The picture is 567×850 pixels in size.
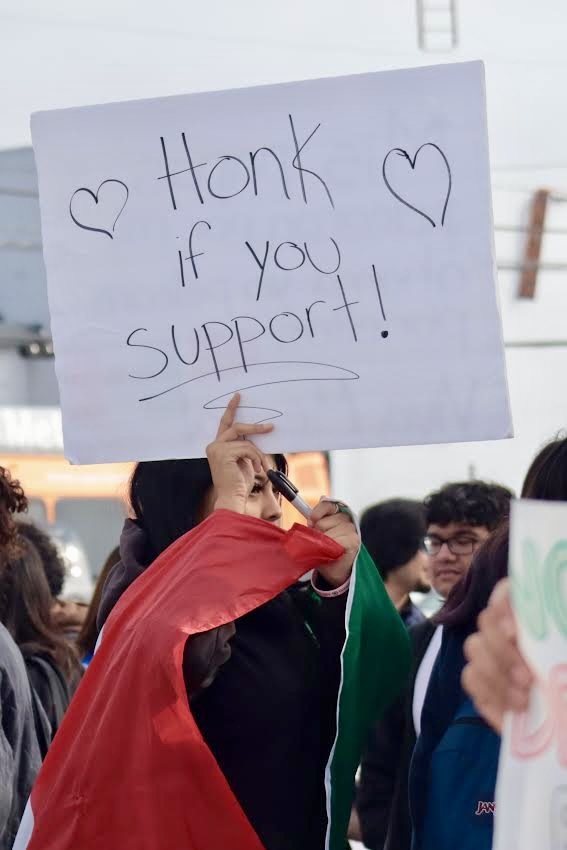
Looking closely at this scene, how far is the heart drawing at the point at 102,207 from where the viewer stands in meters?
2.33

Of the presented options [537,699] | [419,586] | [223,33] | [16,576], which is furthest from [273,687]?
[223,33]

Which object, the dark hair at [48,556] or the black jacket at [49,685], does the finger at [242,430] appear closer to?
the black jacket at [49,685]

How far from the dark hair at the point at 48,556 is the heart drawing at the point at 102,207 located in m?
1.70

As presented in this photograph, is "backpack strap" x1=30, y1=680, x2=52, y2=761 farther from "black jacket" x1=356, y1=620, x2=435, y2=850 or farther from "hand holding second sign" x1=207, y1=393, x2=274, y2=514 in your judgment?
"hand holding second sign" x1=207, y1=393, x2=274, y2=514

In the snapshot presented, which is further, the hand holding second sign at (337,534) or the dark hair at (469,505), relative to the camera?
the dark hair at (469,505)

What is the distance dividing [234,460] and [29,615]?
1408 millimetres

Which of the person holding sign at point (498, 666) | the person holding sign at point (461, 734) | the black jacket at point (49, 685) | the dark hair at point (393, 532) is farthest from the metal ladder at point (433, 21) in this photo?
the person holding sign at point (498, 666)

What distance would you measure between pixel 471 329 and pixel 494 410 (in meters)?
0.13

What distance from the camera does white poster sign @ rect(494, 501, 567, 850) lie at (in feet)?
4.32

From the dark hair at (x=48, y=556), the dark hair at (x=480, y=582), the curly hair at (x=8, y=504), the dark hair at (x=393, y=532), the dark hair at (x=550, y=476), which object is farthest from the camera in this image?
the dark hair at (x=393, y=532)

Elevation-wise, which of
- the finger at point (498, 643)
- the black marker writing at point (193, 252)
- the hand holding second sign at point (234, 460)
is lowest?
the finger at point (498, 643)

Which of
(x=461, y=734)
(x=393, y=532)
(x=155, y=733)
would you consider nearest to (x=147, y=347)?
(x=155, y=733)

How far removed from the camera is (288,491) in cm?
226

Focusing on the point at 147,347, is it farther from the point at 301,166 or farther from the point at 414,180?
the point at 414,180
